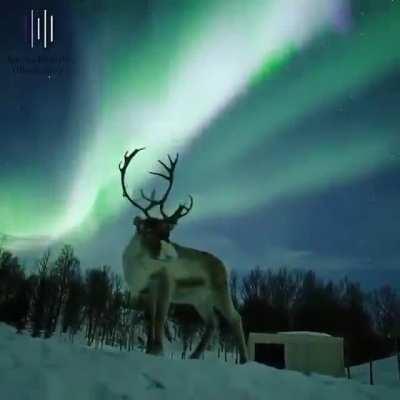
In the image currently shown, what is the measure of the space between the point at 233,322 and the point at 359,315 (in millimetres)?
23169

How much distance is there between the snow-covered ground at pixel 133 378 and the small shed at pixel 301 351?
7317 mm

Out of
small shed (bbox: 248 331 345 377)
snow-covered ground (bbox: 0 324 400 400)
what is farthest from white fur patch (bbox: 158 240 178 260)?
small shed (bbox: 248 331 345 377)

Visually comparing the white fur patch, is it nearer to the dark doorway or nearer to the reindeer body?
the reindeer body

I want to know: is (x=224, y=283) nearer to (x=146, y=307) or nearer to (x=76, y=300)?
(x=146, y=307)

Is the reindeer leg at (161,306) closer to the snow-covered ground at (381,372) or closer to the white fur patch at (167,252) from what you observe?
the white fur patch at (167,252)

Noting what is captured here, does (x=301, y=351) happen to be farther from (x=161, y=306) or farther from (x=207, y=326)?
(x=161, y=306)

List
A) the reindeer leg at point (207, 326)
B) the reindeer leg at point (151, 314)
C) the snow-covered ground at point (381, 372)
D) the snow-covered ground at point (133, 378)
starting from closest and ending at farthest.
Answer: the snow-covered ground at point (133, 378) < the reindeer leg at point (151, 314) < the reindeer leg at point (207, 326) < the snow-covered ground at point (381, 372)

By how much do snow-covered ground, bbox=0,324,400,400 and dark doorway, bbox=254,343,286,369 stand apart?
8.05 m

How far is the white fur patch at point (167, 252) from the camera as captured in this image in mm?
5866

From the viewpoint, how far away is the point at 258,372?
524cm

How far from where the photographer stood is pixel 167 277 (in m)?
5.84

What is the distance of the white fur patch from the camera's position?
231 inches

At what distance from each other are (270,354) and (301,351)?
3.71 ft

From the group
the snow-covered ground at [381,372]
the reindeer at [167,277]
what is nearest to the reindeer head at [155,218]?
the reindeer at [167,277]
